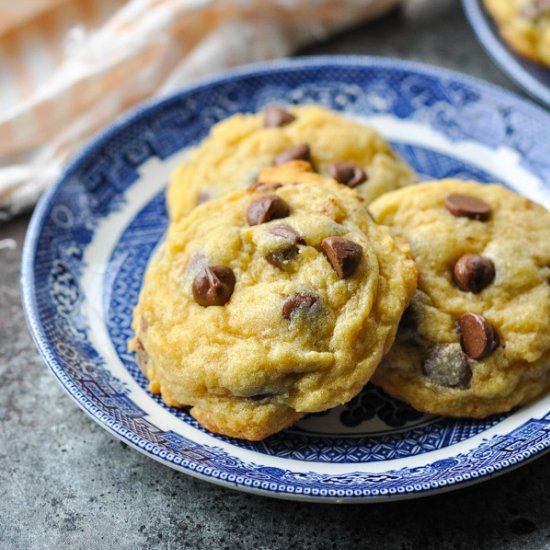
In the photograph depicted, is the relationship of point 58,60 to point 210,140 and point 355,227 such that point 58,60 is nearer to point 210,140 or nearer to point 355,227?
point 210,140

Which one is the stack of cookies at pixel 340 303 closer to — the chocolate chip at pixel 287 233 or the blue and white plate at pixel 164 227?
the chocolate chip at pixel 287 233

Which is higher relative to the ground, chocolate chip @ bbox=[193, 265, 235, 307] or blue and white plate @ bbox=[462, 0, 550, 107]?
chocolate chip @ bbox=[193, 265, 235, 307]

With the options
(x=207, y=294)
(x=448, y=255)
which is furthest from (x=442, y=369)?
(x=207, y=294)

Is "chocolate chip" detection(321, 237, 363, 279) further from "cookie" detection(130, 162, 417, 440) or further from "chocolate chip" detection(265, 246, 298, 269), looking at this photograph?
"chocolate chip" detection(265, 246, 298, 269)

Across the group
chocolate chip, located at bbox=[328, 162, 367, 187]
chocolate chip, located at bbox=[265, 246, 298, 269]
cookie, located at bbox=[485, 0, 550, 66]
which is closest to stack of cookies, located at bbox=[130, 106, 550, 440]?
chocolate chip, located at bbox=[265, 246, 298, 269]

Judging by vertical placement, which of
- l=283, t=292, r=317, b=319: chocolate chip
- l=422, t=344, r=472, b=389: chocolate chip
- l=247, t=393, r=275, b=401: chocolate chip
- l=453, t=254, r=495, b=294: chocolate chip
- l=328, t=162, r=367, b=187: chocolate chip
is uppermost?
l=283, t=292, r=317, b=319: chocolate chip

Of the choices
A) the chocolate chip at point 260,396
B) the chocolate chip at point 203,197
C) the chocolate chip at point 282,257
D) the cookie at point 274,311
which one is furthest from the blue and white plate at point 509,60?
the chocolate chip at point 260,396

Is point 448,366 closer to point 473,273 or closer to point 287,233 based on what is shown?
point 473,273
